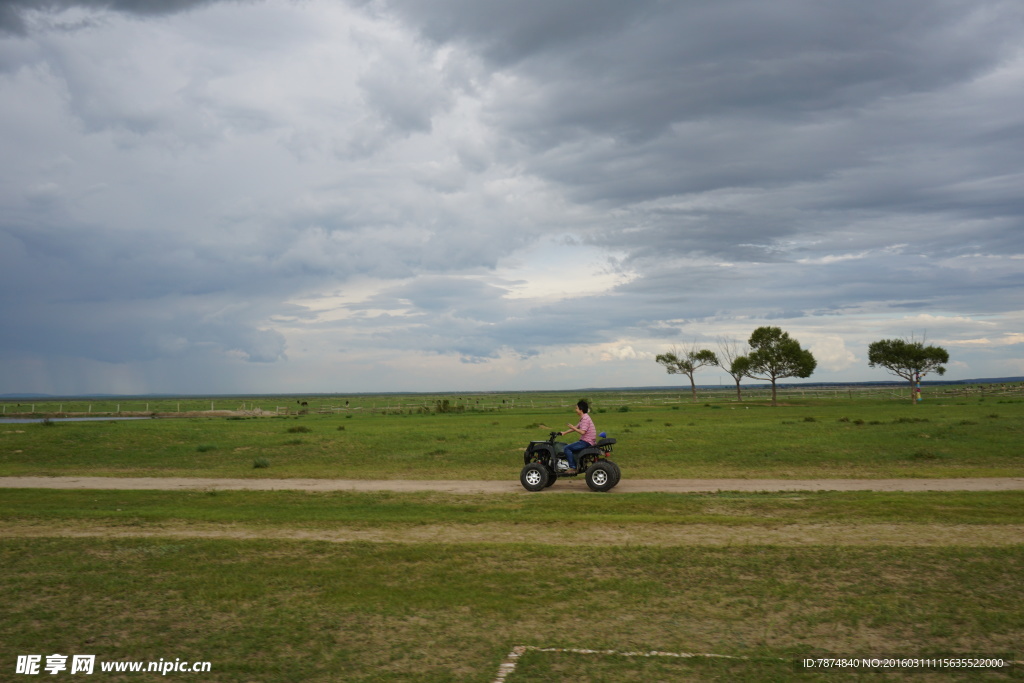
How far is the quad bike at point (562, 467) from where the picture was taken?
60.5 ft

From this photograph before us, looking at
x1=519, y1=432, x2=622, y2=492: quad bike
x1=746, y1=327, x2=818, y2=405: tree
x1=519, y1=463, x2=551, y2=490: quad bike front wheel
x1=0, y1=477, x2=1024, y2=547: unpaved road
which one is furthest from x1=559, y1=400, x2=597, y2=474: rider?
x1=746, y1=327, x2=818, y2=405: tree

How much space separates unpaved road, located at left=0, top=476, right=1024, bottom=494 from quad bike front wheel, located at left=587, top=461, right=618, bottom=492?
37 cm

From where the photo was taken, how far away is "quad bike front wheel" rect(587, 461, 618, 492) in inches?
722

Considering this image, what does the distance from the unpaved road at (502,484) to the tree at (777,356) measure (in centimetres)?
7970

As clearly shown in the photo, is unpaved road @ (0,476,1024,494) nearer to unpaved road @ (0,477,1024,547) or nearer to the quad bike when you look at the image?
the quad bike

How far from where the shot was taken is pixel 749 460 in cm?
2595

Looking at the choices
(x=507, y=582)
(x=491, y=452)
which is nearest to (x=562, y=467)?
(x=507, y=582)

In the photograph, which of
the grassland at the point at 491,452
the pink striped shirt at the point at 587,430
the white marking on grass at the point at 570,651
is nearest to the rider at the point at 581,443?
the pink striped shirt at the point at 587,430

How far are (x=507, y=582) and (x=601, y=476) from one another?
30.0 ft

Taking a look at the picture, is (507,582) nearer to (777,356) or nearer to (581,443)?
(581,443)

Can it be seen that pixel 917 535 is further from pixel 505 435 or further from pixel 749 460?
pixel 505 435

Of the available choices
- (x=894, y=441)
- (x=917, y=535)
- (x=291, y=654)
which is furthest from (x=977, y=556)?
(x=894, y=441)

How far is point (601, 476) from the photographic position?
60.7ft

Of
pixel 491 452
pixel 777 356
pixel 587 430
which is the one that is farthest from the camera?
pixel 777 356
